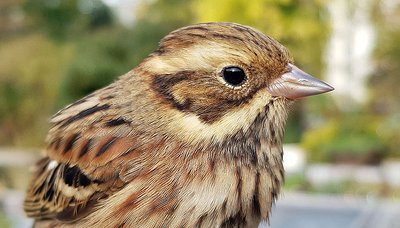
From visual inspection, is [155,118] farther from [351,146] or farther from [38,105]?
[38,105]

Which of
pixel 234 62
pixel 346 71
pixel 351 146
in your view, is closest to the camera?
pixel 234 62

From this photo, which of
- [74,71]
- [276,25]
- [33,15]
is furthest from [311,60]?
[33,15]

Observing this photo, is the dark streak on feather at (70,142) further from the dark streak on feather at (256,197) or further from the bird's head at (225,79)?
the dark streak on feather at (256,197)

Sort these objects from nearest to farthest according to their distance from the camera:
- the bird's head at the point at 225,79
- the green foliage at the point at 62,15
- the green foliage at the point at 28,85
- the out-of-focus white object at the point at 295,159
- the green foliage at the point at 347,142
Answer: the bird's head at the point at 225,79
the out-of-focus white object at the point at 295,159
the green foliage at the point at 347,142
the green foliage at the point at 62,15
the green foliage at the point at 28,85

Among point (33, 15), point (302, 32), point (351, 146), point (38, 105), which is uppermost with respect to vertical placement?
point (302, 32)

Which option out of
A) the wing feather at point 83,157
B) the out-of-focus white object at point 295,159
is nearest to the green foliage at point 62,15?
the out-of-focus white object at point 295,159

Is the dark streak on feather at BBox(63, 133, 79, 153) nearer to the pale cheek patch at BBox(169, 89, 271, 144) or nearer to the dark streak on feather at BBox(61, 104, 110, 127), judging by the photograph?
the dark streak on feather at BBox(61, 104, 110, 127)
